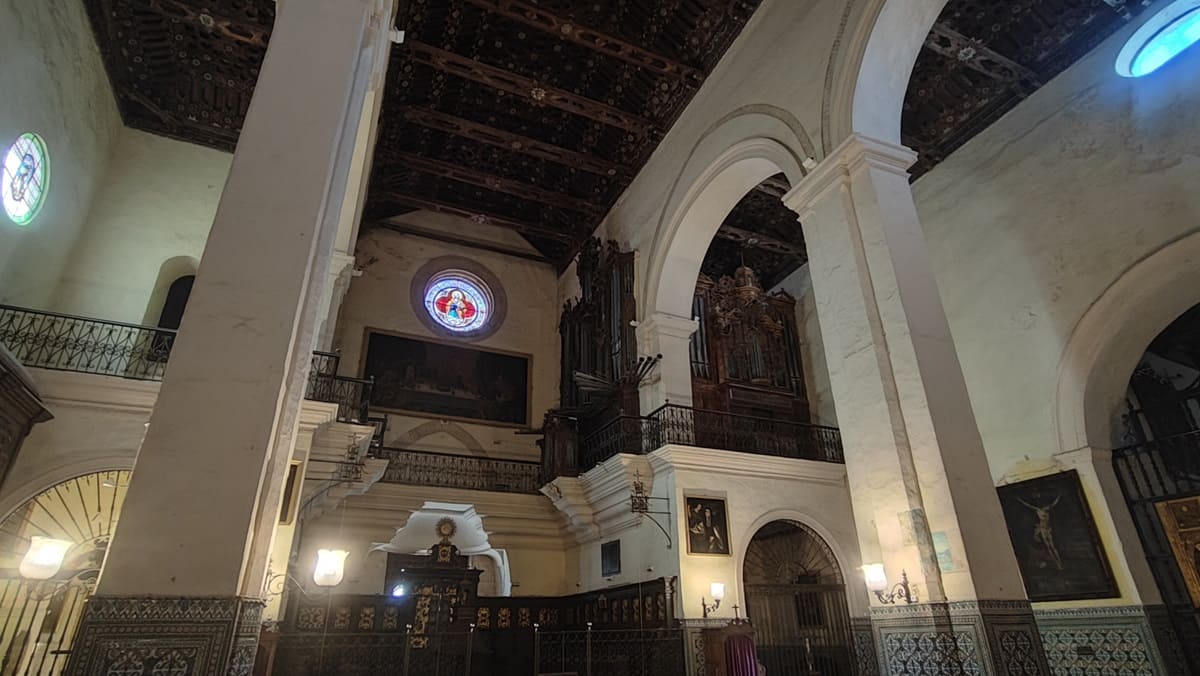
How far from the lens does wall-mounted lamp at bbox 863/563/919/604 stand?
434cm

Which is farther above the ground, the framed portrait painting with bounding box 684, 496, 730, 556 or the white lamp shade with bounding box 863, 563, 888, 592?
the framed portrait painting with bounding box 684, 496, 730, 556

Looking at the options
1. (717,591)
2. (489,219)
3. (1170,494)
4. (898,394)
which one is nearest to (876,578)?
(898,394)

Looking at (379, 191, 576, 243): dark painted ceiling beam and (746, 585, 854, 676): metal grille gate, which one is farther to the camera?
(379, 191, 576, 243): dark painted ceiling beam

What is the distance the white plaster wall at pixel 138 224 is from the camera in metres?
8.55

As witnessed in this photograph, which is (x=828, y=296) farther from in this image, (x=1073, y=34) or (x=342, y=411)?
(x=342, y=411)

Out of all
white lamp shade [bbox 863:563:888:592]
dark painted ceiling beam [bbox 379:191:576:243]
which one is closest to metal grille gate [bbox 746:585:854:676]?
white lamp shade [bbox 863:563:888:592]

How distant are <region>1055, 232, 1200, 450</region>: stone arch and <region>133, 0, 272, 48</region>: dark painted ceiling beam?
1059cm

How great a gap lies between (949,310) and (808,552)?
13.3 ft

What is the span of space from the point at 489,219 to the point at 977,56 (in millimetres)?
8645

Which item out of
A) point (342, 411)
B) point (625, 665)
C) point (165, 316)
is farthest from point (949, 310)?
point (165, 316)

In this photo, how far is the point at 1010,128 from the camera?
28.3 feet

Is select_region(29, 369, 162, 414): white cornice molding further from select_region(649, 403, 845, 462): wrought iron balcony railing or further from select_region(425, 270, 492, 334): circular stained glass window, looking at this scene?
select_region(425, 270, 492, 334): circular stained glass window

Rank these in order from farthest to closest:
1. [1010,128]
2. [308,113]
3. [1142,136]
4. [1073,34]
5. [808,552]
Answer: [808,552] → [1010,128] → [1073,34] → [1142,136] → [308,113]

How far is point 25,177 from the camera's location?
698 cm
